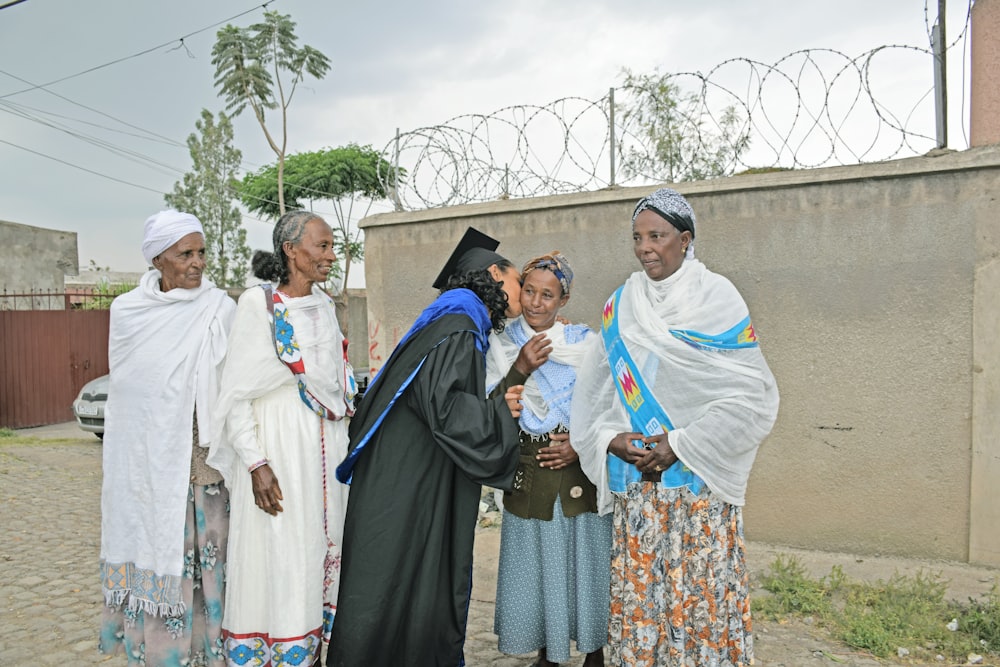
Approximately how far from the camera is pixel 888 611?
3646 millimetres

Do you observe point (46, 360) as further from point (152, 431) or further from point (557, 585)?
point (557, 585)

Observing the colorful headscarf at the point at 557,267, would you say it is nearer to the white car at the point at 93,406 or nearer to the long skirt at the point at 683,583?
the long skirt at the point at 683,583

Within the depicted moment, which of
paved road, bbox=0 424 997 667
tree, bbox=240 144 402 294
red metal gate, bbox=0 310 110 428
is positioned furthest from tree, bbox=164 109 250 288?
paved road, bbox=0 424 997 667

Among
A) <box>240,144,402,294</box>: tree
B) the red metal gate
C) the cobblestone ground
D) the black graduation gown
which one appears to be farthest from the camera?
<box>240,144,402,294</box>: tree

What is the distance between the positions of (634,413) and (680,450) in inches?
9.4

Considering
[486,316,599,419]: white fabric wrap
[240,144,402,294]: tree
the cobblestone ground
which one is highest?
[240,144,402,294]: tree

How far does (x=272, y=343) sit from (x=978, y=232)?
12.9ft

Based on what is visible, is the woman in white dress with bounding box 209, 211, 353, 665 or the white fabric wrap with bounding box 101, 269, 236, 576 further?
the white fabric wrap with bounding box 101, 269, 236, 576

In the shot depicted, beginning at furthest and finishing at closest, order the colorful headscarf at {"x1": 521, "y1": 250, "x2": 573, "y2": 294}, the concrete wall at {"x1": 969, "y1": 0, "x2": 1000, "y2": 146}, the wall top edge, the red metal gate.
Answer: the red metal gate
the concrete wall at {"x1": 969, "y1": 0, "x2": 1000, "y2": 146}
the wall top edge
the colorful headscarf at {"x1": 521, "y1": 250, "x2": 573, "y2": 294}

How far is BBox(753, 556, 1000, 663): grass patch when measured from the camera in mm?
3395

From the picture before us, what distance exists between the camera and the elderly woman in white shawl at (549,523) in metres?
2.96

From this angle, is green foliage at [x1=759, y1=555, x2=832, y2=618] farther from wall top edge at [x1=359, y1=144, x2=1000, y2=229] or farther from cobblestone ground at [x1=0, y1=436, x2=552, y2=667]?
wall top edge at [x1=359, y1=144, x2=1000, y2=229]

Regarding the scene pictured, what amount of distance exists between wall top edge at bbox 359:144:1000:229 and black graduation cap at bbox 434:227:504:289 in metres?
2.29

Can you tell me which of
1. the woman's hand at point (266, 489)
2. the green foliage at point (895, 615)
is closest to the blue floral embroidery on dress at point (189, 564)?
the woman's hand at point (266, 489)
